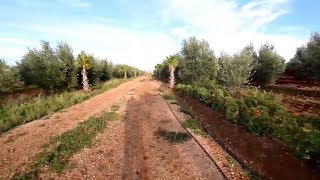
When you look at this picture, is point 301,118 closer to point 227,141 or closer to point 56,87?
point 227,141

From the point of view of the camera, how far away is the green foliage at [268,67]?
4348 centimetres

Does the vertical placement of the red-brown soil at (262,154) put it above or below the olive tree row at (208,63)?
below

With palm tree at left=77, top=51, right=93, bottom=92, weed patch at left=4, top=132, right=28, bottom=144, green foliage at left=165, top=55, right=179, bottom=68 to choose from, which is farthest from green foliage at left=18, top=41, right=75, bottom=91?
weed patch at left=4, top=132, right=28, bottom=144

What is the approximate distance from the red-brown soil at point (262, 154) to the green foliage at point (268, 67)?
92.9 feet

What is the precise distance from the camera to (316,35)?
26.5m

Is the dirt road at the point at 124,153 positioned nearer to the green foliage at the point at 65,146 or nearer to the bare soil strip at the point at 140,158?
the bare soil strip at the point at 140,158

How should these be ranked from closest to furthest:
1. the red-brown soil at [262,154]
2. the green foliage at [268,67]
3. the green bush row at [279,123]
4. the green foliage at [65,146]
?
the red-brown soil at [262,154], the green bush row at [279,123], the green foliage at [65,146], the green foliage at [268,67]

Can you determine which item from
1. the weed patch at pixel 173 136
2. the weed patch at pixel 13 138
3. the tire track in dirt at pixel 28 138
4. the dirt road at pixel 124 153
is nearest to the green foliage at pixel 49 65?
the tire track in dirt at pixel 28 138

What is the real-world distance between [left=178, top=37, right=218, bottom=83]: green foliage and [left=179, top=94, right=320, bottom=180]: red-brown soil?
2375 cm

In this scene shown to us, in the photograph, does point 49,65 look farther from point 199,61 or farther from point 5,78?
point 199,61

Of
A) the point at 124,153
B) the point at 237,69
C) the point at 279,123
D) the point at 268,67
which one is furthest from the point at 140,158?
the point at 268,67

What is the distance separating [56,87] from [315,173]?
40.9m

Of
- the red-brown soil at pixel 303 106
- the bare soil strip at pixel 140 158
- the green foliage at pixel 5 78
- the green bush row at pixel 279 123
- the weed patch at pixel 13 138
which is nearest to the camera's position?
the green bush row at pixel 279 123

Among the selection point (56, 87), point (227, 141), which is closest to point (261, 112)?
point (227, 141)
